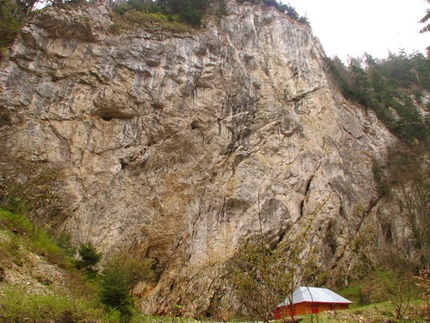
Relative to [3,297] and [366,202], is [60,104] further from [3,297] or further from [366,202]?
[366,202]

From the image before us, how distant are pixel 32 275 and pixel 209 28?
71.3 feet

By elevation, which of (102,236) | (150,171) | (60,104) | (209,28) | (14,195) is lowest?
(102,236)

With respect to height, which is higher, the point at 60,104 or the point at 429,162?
the point at 60,104

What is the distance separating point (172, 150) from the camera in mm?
19797

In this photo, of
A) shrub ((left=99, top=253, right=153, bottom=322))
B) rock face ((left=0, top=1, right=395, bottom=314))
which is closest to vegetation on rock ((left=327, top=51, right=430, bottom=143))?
rock face ((left=0, top=1, right=395, bottom=314))

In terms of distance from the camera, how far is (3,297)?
25.8 ft

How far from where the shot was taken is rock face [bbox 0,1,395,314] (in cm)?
1642

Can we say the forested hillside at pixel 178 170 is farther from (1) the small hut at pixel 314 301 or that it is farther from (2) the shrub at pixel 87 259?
(1) the small hut at pixel 314 301

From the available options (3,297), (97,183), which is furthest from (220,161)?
(3,297)

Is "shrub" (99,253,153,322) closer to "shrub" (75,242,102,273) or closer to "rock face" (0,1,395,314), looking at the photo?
"shrub" (75,242,102,273)

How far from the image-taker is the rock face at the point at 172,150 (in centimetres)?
1642

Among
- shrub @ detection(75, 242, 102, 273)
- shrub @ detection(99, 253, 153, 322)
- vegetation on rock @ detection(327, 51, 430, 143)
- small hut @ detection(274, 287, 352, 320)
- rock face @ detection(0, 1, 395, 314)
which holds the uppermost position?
vegetation on rock @ detection(327, 51, 430, 143)

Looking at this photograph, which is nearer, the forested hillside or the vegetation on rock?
the forested hillside

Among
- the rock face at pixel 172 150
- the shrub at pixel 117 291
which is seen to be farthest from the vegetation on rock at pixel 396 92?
the shrub at pixel 117 291
